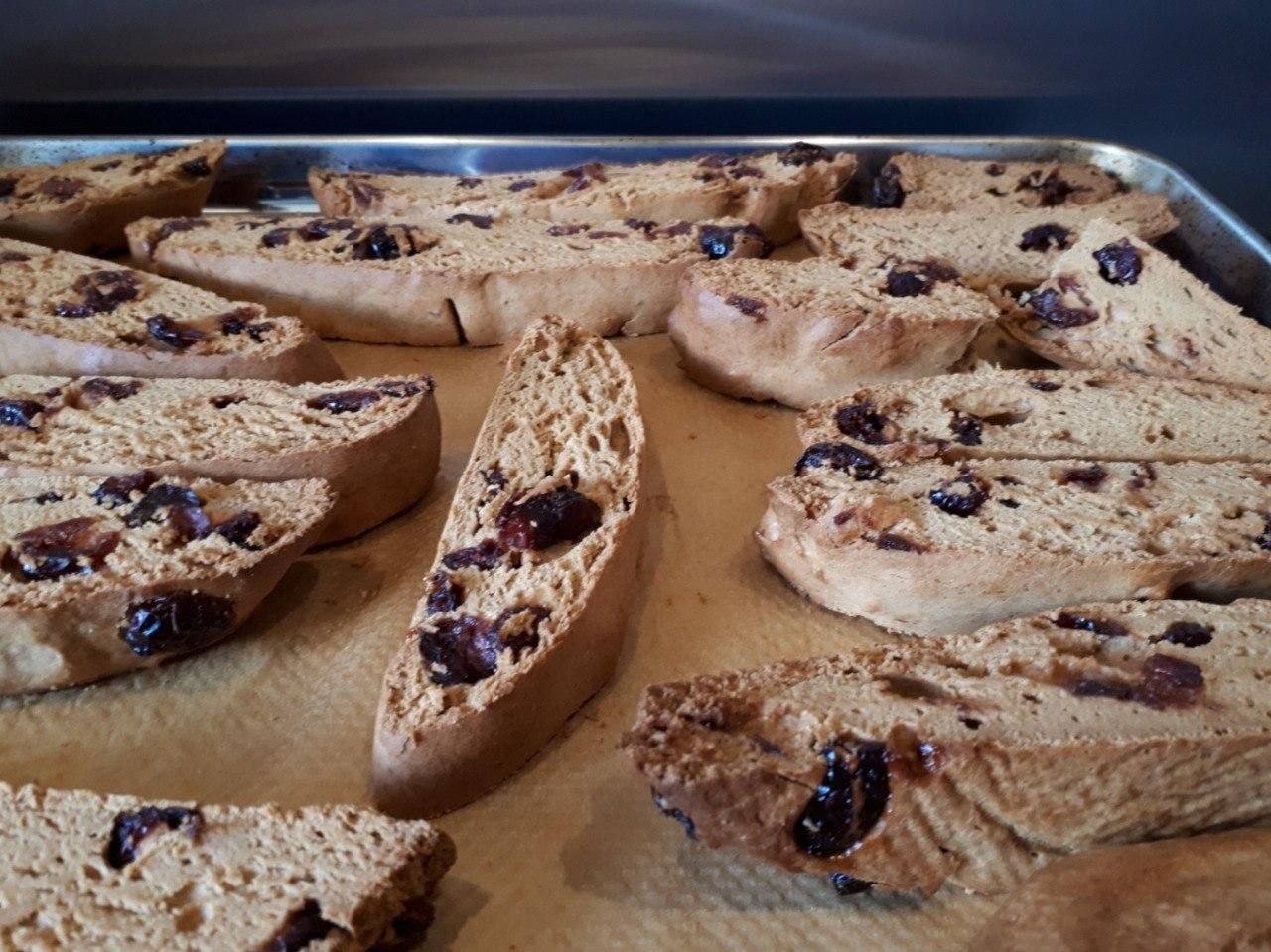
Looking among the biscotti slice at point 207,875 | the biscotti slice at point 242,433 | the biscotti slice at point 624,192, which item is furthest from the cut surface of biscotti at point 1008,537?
the biscotti slice at point 624,192

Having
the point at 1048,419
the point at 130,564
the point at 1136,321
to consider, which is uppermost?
the point at 1136,321

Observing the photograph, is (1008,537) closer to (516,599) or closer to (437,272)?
(516,599)

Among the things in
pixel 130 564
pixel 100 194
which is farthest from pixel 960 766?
pixel 100 194

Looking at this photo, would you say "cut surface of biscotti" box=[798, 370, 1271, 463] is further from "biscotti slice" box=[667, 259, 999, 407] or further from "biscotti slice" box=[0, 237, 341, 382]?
"biscotti slice" box=[0, 237, 341, 382]

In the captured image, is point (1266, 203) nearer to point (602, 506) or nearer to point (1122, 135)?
point (1122, 135)

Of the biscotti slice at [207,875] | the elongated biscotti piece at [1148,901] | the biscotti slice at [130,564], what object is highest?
the elongated biscotti piece at [1148,901]

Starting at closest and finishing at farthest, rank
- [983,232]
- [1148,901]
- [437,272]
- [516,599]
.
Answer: [1148,901] < [516,599] < [437,272] < [983,232]

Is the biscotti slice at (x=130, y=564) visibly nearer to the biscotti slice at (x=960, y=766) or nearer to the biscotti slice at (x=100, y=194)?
the biscotti slice at (x=960, y=766)
